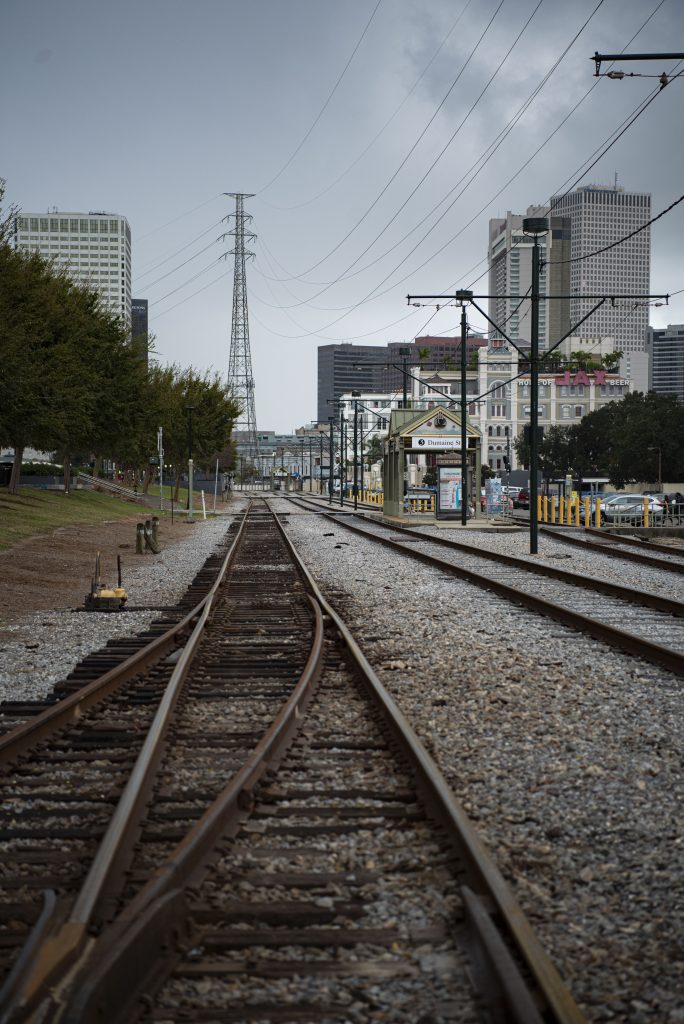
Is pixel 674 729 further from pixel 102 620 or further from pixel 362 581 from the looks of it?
pixel 362 581

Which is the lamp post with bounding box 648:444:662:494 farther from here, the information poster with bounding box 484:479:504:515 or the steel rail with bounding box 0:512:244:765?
the steel rail with bounding box 0:512:244:765

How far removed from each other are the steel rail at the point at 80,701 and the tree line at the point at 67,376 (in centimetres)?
2666

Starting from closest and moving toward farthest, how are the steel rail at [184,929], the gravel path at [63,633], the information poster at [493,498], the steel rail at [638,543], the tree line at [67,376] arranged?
1. the steel rail at [184,929]
2. the gravel path at [63,633]
3. the steel rail at [638,543]
4. the tree line at [67,376]
5. the information poster at [493,498]

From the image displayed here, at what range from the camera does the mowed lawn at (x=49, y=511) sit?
31.8 meters

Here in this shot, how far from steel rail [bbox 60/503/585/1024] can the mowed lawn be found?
21677mm

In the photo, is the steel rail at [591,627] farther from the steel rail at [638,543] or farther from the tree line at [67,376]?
the tree line at [67,376]

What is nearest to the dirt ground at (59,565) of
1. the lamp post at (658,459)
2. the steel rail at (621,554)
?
the steel rail at (621,554)

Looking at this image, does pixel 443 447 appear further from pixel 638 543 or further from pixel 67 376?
pixel 67 376

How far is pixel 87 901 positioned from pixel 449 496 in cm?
3954

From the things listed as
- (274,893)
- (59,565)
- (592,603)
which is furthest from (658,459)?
(274,893)

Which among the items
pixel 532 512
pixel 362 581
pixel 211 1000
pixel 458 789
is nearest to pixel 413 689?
pixel 458 789

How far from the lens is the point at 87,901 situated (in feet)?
13.3

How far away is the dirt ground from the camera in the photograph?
1672 centimetres

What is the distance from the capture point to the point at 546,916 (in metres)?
4.31
